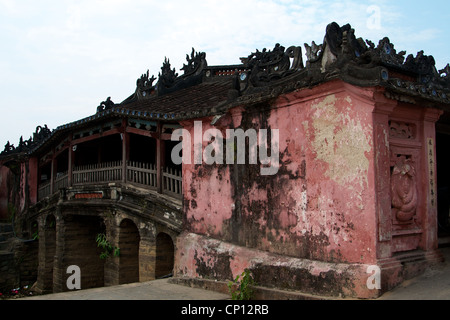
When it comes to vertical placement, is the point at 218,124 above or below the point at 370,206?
above

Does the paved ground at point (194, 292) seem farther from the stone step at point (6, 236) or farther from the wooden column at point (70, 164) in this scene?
the stone step at point (6, 236)

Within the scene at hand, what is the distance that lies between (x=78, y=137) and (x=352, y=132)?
34.0 feet

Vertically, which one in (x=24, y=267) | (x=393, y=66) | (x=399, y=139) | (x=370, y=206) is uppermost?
(x=393, y=66)

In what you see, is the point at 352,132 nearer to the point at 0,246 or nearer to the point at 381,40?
the point at 381,40

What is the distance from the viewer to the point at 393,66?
560 centimetres

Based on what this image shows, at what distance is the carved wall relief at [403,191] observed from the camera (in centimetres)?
509

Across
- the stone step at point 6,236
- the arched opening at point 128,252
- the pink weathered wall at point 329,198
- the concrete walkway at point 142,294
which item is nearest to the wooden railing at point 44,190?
the stone step at point 6,236

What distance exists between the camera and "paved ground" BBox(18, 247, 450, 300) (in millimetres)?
4512

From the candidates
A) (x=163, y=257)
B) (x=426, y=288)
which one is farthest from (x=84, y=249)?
(x=426, y=288)

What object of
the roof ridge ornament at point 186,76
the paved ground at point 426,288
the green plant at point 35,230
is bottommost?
the green plant at point 35,230

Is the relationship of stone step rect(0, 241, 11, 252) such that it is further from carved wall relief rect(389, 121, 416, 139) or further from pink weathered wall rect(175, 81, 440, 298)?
carved wall relief rect(389, 121, 416, 139)

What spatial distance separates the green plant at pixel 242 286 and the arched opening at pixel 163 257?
3.42 meters
